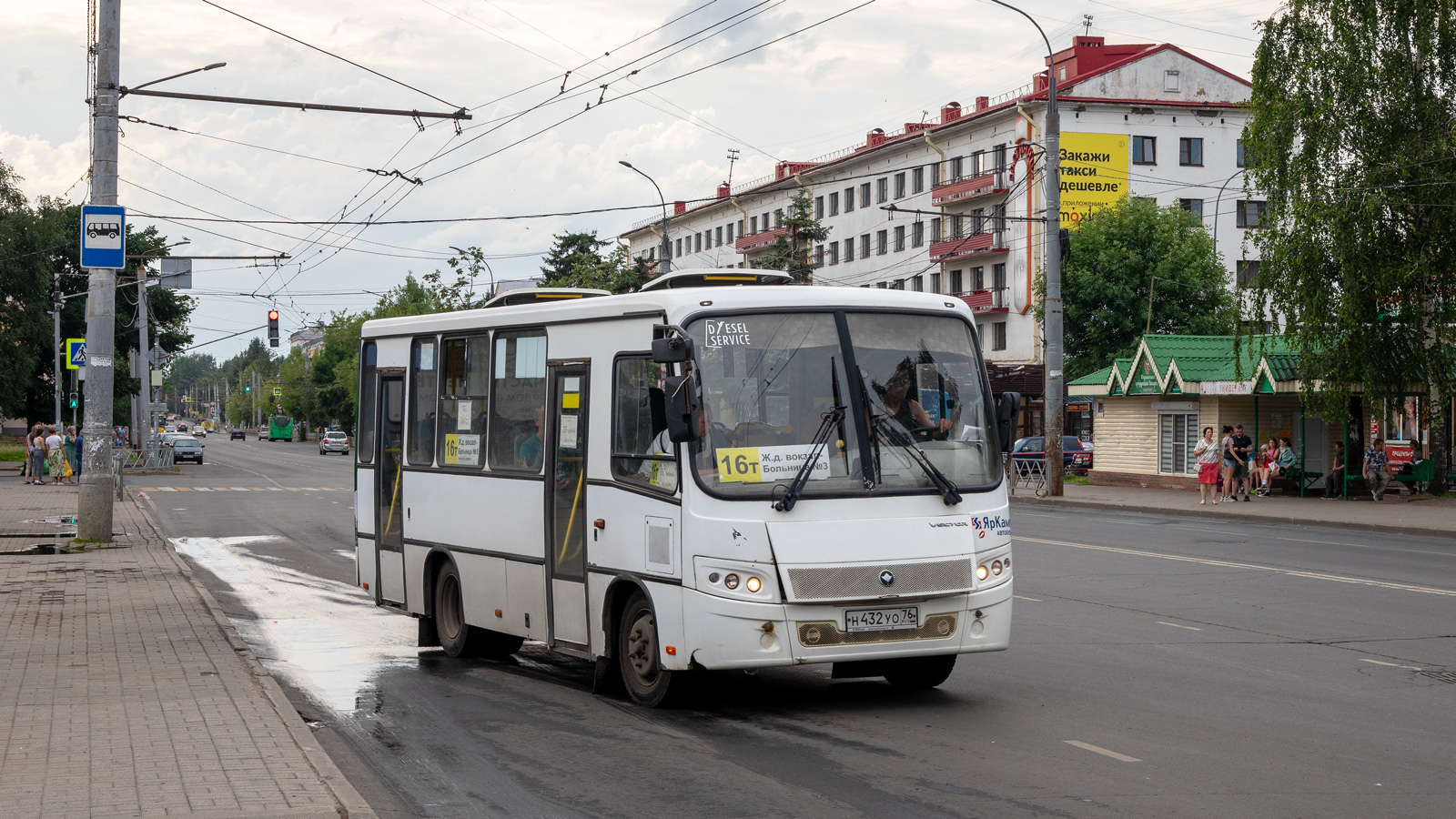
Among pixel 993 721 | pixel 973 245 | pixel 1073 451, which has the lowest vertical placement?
pixel 993 721

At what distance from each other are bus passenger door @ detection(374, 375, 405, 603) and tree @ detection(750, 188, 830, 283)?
5635 cm

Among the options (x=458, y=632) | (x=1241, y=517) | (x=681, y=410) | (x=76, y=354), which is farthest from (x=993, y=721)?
(x=76, y=354)

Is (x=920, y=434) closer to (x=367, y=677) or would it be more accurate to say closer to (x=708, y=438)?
(x=708, y=438)

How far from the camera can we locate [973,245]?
68500 mm

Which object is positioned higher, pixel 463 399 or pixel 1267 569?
pixel 463 399

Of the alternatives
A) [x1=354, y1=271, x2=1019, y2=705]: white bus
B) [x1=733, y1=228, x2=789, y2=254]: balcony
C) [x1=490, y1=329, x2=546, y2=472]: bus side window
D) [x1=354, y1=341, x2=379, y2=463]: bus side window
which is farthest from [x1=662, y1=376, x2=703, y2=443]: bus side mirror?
[x1=733, y1=228, x2=789, y2=254]: balcony

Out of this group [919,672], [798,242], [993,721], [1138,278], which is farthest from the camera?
[798,242]

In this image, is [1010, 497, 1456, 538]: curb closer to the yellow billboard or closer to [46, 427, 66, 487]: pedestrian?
[46, 427, 66, 487]: pedestrian

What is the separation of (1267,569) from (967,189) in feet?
172

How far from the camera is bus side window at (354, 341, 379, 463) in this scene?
12.7 metres

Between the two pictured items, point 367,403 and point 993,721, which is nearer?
point 993,721

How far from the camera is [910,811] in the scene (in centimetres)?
629

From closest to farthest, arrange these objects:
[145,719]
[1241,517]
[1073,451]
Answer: [145,719]
[1241,517]
[1073,451]

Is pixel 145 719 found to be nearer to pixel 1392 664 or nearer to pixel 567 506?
pixel 567 506
